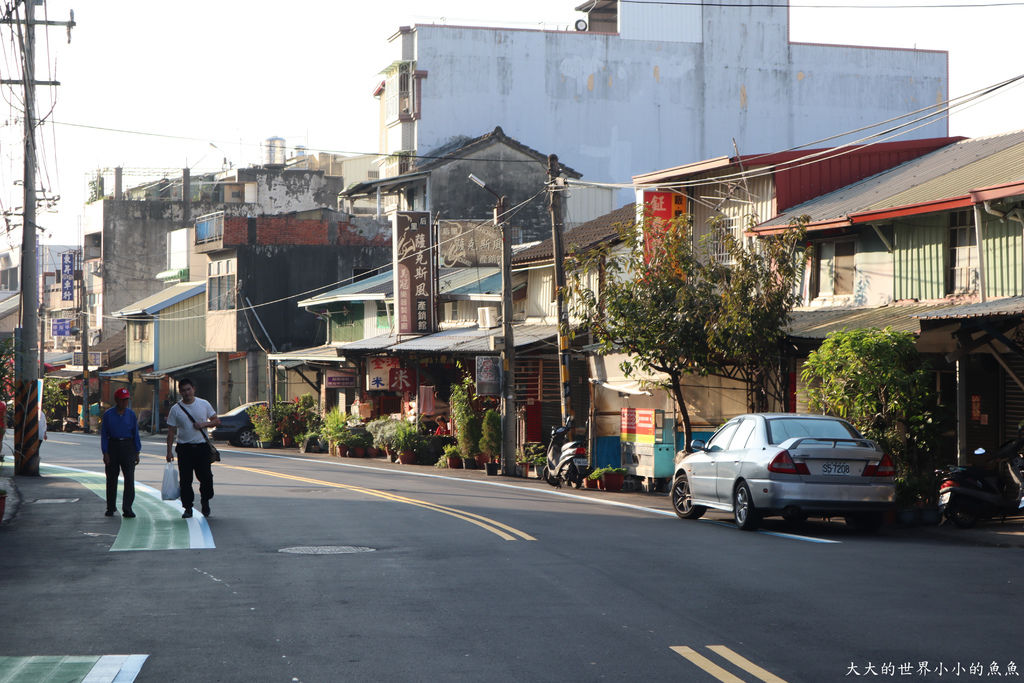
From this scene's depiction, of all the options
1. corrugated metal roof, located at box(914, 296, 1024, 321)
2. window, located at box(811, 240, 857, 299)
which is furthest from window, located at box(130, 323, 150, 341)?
corrugated metal roof, located at box(914, 296, 1024, 321)

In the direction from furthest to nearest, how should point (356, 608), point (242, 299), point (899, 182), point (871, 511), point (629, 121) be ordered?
point (242, 299)
point (629, 121)
point (899, 182)
point (871, 511)
point (356, 608)

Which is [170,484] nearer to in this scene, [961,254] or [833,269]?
[961,254]

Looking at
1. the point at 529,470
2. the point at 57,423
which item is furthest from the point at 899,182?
the point at 57,423

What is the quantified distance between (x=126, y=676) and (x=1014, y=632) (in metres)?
5.79

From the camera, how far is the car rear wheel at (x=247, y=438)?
1843 inches

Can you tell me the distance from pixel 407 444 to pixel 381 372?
4689 mm

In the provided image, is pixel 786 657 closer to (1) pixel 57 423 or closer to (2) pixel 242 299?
(2) pixel 242 299

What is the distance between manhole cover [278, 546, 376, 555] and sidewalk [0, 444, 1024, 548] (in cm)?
560

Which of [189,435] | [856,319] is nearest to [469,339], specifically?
[856,319]

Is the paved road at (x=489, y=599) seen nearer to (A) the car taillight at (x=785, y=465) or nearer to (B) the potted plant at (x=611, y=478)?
(A) the car taillight at (x=785, y=465)

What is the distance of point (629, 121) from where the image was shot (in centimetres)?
5084

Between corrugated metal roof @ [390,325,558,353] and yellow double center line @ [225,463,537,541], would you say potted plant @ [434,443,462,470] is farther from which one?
yellow double center line @ [225,463,537,541]

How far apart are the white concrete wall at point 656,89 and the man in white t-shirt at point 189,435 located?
115 ft

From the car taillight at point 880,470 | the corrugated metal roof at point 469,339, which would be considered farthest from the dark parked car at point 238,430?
the car taillight at point 880,470
